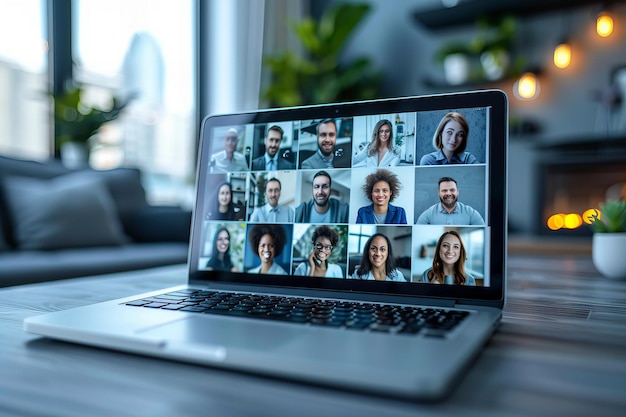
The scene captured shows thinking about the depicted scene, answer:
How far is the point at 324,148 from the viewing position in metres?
0.63

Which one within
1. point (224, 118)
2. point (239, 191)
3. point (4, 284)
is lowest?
point (4, 284)

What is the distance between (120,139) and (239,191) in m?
2.47

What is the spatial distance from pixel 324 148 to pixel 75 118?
1976 millimetres

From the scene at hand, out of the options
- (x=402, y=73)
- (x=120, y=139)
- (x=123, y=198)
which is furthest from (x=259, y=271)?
(x=402, y=73)

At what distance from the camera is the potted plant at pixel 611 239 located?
816mm

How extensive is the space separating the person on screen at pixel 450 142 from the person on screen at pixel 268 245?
A: 21 centimetres

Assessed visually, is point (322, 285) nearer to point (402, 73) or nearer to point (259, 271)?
point (259, 271)

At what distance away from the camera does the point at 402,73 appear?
363 cm

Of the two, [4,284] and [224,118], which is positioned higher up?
[224,118]

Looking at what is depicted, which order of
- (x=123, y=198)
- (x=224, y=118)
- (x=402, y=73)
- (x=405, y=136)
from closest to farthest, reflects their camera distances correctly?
(x=405, y=136), (x=224, y=118), (x=123, y=198), (x=402, y=73)

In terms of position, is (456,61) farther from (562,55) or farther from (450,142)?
(450,142)

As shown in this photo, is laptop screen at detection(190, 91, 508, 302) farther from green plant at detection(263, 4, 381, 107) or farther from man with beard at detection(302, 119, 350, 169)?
green plant at detection(263, 4, 381, 107)

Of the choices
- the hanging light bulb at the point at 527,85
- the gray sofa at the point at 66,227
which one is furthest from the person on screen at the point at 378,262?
the hanging light bulb at the point at 527,85

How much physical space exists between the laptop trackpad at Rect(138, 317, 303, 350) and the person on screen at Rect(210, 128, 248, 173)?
0.96 feet
